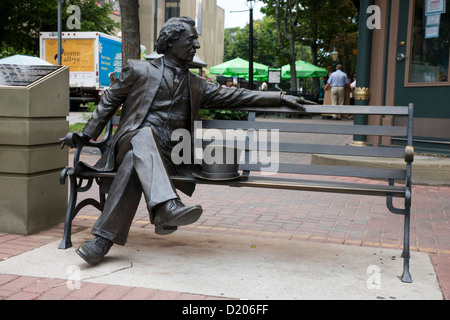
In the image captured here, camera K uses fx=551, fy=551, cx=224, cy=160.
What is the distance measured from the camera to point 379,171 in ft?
13.1

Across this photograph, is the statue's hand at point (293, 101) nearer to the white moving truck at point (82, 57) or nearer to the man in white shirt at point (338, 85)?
the man in white shirt at point (338, 85)

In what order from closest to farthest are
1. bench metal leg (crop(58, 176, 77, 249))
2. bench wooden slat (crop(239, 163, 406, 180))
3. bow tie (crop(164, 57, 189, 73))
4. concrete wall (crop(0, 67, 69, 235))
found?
1. bench wooden slat (crop(239, 163, 406, 180))
2. bench metal leg (crop(58, 176, 77, 249))
3. bow tie (crop(164, 57, 189, 73))
4. concrete wall (crop(0, 67, 69, 235))

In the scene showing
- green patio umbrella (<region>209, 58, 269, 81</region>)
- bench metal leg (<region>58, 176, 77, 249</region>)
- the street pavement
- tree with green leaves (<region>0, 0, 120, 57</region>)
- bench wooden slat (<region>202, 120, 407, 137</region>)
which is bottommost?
the street pavement

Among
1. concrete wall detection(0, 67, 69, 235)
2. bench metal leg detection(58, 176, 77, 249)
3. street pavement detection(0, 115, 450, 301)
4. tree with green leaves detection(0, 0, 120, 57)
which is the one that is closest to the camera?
street pavement detection(0, 115, 450, 301)

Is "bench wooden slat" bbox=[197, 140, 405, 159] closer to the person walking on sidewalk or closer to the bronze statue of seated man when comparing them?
the bronze statue of seated man

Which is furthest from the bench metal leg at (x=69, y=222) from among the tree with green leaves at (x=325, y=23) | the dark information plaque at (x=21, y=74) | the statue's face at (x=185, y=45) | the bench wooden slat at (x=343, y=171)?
the tree with green leaves at (x=325, y=23)

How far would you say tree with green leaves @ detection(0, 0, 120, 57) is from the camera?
21.9m

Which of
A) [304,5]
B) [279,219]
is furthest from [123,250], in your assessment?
[304,5]

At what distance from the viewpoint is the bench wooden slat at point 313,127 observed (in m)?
4.09

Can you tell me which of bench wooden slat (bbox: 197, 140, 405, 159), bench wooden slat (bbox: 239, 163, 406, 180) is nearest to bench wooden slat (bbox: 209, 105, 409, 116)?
bench wooden slat (bbox: 197, 140, 405, 159)

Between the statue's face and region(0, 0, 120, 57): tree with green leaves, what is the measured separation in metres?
17.8

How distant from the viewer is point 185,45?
4.25 meters

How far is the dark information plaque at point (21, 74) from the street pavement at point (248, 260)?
1278mm

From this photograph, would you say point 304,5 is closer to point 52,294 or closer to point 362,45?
point 362,45
